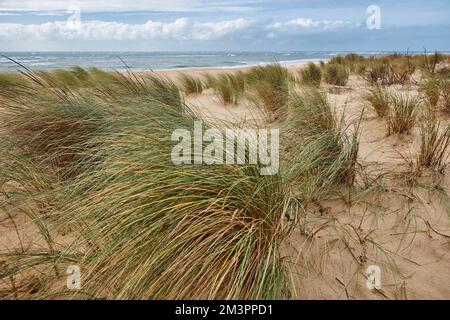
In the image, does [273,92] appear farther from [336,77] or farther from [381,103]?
[336,77]

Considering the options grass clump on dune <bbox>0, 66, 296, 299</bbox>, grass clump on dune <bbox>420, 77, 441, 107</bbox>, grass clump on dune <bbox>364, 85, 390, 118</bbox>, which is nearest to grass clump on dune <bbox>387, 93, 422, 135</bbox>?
grass clump on dune <bbox>364, 85, 390, 118</bbox>

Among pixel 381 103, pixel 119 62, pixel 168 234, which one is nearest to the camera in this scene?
pixel 168 234

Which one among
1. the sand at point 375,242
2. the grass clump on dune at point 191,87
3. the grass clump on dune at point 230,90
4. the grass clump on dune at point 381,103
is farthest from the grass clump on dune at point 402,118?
the grass clump on dune at point 191,87

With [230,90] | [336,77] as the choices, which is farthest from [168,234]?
[336,77]

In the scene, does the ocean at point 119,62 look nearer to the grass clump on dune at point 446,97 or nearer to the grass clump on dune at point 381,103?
the grass clump on dune at point 381,103

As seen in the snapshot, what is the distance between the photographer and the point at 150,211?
1.62m

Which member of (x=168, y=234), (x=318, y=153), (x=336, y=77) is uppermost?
(x=336, y=77)

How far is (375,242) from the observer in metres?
1.97

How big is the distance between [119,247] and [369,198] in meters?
1.64

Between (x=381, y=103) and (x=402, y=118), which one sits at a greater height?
(x=381, y=103)

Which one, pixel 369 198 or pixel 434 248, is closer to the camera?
pixel 434 248
